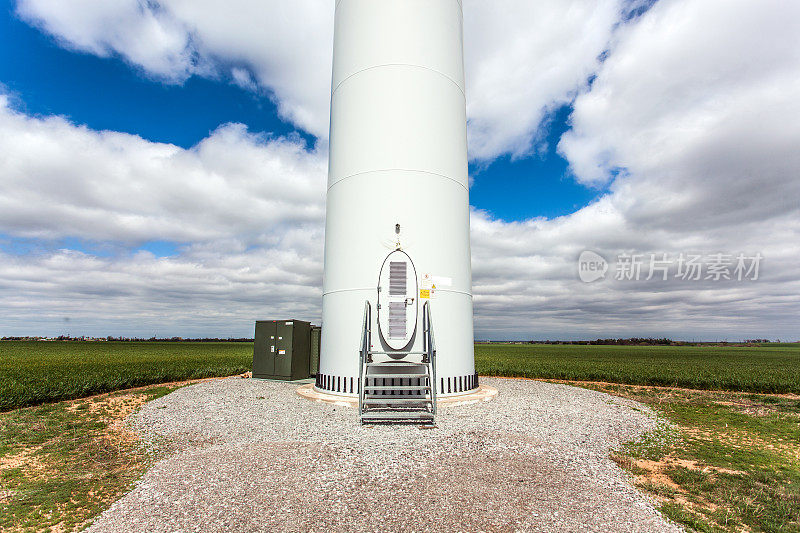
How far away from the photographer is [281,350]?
14883 millimetres

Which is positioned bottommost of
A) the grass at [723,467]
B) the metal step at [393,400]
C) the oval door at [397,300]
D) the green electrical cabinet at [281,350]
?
the grass at [723,467]

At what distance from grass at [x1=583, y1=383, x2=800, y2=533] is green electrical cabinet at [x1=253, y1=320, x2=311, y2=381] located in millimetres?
11082

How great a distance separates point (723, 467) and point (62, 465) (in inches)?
384

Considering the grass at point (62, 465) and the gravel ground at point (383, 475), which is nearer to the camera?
the gravel ground at point (383, 475)

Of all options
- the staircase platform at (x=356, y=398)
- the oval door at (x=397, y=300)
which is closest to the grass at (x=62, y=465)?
the staircase platform at (x=356, y=398)

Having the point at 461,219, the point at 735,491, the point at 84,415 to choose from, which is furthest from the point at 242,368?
the point at 735,491

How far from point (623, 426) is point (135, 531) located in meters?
8.23

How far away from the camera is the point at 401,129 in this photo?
1080 centimetres

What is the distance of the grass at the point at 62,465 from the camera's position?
4355mm

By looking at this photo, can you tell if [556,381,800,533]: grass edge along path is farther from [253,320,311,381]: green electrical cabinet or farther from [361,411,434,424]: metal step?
[253,320,311,381]: green electrical cabinet

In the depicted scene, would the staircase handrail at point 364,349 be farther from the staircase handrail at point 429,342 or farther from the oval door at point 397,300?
the staircase handrail at point 429,342

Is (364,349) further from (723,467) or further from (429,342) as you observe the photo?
(723,467)

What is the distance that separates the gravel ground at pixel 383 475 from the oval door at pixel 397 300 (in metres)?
2.06

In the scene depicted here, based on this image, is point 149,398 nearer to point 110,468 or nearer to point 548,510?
point 110,468
